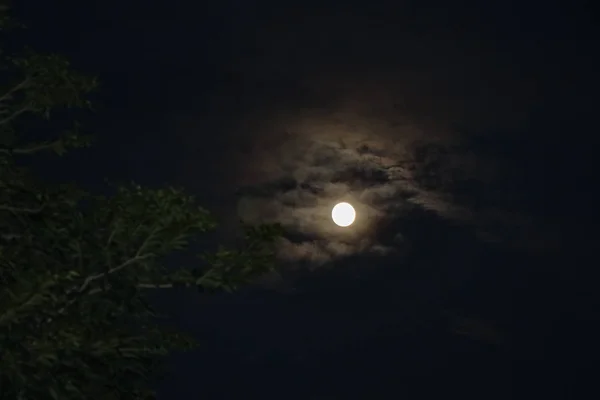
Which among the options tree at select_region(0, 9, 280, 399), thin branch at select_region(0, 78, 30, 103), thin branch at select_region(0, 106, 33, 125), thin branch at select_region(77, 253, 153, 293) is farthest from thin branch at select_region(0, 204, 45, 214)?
thin branch at select_region(0, 78, 30, 103)

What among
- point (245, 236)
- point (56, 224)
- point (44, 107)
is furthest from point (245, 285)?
point (44, 107)

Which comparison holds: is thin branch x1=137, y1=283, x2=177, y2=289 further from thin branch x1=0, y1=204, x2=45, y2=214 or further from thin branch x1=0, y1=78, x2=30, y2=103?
thin branch x1=0, y1=78, x2=30, y2=103

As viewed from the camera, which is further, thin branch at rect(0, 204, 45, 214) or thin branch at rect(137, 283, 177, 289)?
thin branch at rect(0, 204, 45, 214)

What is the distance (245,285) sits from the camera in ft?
23.9

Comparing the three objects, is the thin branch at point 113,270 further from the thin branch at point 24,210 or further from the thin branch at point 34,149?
the thin branch at point 34,149

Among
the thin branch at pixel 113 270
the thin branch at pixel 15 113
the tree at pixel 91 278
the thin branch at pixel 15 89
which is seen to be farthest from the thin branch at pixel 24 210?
the thin branch at pixel 15 89

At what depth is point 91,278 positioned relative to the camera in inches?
273

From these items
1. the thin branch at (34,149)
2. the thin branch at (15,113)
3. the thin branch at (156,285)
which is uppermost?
the thin branch at (15,113)

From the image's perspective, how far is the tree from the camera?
6.18 metres

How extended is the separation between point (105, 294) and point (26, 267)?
4.21 feet

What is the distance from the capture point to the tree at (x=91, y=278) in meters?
6.18

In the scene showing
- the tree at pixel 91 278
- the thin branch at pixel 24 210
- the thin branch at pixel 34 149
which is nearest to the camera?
the tree at pixel 91 278

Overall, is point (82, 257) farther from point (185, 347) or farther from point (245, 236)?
point (185, 347)

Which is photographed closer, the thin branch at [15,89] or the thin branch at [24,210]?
the thin branch at [24,210]
